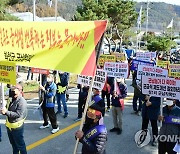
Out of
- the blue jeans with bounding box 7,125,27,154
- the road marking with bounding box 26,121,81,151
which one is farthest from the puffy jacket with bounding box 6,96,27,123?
the road marking with bounding box 26,121,81,151

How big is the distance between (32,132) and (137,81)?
13.0 ft

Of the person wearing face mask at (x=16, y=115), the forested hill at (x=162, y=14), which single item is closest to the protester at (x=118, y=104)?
the person wearing face mask at (x=16, y=115)

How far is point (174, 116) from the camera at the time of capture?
582 cm

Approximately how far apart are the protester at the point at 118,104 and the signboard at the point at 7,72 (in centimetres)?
407

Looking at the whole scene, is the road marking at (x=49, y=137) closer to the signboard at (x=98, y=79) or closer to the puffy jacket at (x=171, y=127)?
the signboard at (x=98, y=79)

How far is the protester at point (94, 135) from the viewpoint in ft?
14.9

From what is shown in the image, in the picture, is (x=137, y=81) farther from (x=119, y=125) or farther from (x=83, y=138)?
A: (x=83, y=138)

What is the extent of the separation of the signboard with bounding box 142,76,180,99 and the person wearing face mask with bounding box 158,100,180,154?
23cm

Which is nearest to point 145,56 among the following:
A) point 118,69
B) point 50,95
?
point 118,69

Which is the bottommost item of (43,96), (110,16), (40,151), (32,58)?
(40,151)

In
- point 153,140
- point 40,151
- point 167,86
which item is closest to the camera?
point 167,86

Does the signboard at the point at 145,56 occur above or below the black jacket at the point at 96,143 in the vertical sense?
above

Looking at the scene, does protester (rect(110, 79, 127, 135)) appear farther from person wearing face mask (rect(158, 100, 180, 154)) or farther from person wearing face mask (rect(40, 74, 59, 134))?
person wearing face mask (rect(158, 100, 180, 154))

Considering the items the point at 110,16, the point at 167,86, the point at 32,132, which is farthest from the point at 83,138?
the point at 110,16
